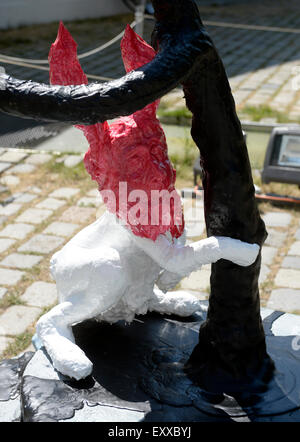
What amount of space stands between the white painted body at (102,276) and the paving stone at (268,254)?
6.03 ft

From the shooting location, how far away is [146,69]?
1.96m

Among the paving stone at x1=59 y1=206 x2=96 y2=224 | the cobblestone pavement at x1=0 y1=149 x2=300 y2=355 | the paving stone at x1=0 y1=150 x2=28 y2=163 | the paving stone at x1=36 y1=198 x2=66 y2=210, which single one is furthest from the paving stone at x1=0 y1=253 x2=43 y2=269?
the paving stone at x1=0 y1=150 x2=28 y2=163

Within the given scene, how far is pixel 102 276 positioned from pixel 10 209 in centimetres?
288

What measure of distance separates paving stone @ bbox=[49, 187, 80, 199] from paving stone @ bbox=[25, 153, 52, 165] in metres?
0.65

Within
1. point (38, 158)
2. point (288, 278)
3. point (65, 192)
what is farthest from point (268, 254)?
point (38, 158)

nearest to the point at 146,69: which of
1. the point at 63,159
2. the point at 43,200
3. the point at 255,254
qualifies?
the point at 255,254

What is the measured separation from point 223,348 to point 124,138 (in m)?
0.91

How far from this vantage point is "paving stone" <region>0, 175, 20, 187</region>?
5640 mm

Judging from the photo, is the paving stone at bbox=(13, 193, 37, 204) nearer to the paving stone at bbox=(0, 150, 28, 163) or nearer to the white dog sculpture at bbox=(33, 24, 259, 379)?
the paving stone at bbox=(0, 150, 28, 163)

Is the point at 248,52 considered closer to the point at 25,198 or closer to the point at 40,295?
the point at 25,198
